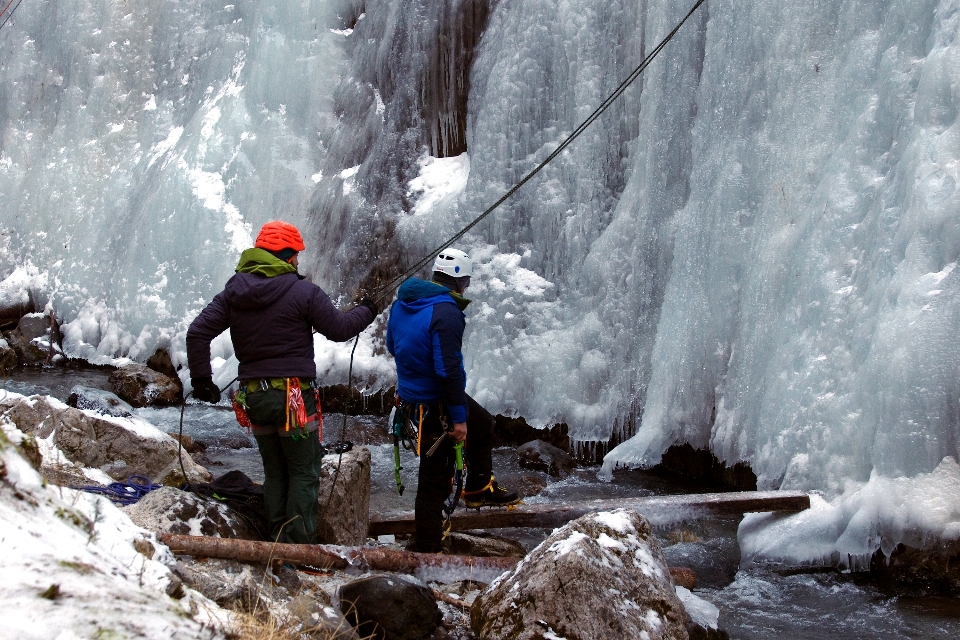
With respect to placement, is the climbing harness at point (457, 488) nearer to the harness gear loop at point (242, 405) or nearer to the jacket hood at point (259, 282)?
the harness gear loop at point (242, 405)

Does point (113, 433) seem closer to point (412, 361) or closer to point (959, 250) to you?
point (412, 361)

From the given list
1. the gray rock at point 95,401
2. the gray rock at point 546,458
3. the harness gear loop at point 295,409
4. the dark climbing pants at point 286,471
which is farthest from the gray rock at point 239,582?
the gray rock at point 95,401

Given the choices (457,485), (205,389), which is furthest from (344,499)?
(205,389)

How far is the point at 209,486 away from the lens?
4.55 metres

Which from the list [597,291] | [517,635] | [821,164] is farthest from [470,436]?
[597,291]

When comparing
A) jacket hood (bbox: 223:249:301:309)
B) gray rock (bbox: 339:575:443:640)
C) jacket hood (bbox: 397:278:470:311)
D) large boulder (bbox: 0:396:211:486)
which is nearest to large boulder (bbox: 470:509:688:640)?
gray rock (bbox: 339:575:443:640)

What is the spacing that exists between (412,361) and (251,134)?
31.3 feet

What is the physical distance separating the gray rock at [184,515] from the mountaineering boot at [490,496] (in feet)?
4.92

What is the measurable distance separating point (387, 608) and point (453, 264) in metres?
1.83

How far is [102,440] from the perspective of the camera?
21.7 ft

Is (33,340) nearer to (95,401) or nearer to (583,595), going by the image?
(95,401)

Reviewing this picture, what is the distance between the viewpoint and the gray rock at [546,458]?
27.0ft

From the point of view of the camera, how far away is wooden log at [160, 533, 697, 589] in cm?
369

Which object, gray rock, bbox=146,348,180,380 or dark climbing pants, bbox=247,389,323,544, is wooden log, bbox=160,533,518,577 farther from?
gray rock, bbox=146,348,180,380
